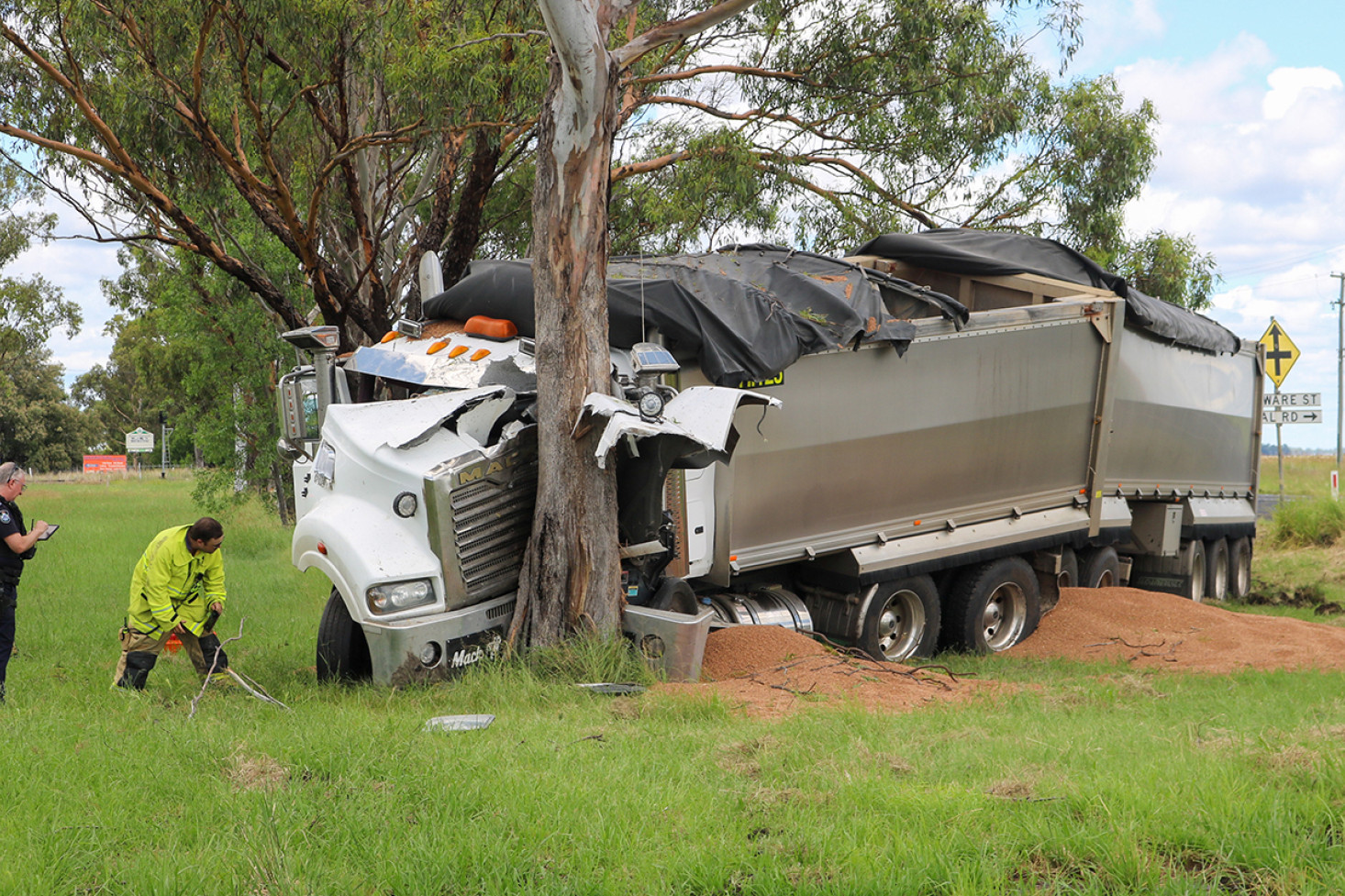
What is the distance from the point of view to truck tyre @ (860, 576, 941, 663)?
977 cm

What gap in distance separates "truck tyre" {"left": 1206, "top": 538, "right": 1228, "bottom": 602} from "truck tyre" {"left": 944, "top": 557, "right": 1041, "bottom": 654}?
5.31 m

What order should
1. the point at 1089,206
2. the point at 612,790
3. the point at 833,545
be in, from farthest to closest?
the point at 1089,206, the point at 833,545, the point at 612,790

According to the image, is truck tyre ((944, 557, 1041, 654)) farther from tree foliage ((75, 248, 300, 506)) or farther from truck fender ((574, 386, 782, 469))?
tree foliage ((75, 248, 300, 506))

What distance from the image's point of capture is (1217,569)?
15453mm

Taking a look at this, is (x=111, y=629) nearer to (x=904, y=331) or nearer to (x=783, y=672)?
(x=783, y=672)

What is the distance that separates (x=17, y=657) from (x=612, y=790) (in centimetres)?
712

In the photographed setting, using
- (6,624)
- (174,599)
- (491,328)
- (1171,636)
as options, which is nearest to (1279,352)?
(1171,636)

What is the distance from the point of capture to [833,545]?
9.10 m

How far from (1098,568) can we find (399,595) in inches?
316

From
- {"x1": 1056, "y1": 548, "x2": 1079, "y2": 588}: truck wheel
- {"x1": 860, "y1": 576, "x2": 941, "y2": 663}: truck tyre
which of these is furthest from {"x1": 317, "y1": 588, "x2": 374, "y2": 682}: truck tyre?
{"x1": 1056, "y1": 548, "x2": 1079, "y2": 588}: truck wheel

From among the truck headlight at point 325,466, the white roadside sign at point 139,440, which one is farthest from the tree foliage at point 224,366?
Answer: the white roadside sign at point 139,440

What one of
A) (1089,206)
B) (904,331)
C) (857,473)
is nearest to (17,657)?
(857,473)

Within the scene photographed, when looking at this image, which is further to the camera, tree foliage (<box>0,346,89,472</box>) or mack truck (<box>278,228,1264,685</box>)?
tree foliage (<box>0,346,89,472</box>)

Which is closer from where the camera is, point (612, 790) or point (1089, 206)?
point (612, 790)
